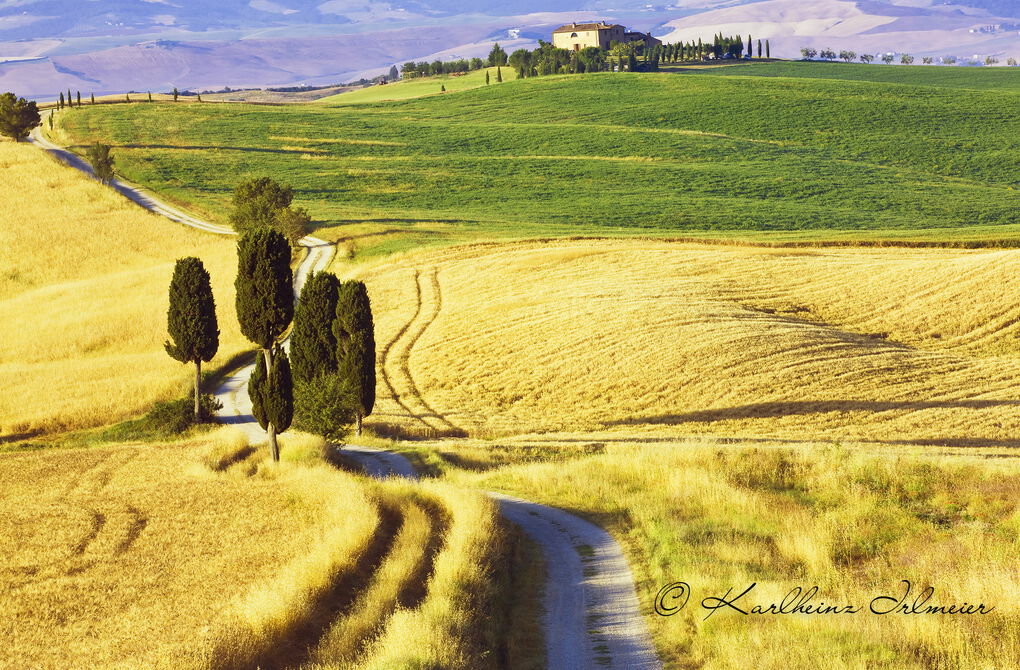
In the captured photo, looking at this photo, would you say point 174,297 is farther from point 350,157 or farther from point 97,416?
point 350,157

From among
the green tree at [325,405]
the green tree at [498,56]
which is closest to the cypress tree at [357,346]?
the green tree at [325,405]

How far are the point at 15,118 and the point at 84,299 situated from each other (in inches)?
2688

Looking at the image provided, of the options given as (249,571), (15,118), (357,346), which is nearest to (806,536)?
(249,571)

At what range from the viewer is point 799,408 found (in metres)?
38.6

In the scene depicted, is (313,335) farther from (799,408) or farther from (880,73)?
(880,73)

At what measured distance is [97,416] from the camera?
41.9m

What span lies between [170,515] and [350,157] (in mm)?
92998

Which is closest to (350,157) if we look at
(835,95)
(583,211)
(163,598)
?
(583,211)

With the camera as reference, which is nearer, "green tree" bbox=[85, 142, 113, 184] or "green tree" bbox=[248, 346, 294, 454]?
"green tree" bbox=[248, 346, 294, 454]

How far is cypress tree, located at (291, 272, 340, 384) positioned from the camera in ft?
122

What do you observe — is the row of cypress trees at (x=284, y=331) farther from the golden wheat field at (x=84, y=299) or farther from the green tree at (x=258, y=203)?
the green tree at (x=258, y=203)

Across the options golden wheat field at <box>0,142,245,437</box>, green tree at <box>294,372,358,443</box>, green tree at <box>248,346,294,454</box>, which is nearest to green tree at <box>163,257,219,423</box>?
golden wheat field at <box>0,142,245,437</box>

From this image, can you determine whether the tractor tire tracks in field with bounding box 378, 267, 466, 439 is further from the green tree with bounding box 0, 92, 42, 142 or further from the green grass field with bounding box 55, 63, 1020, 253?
the green tree with bounding box 0, 92, 42, 142

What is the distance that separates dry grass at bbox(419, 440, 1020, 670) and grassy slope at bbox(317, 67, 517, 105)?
143m
